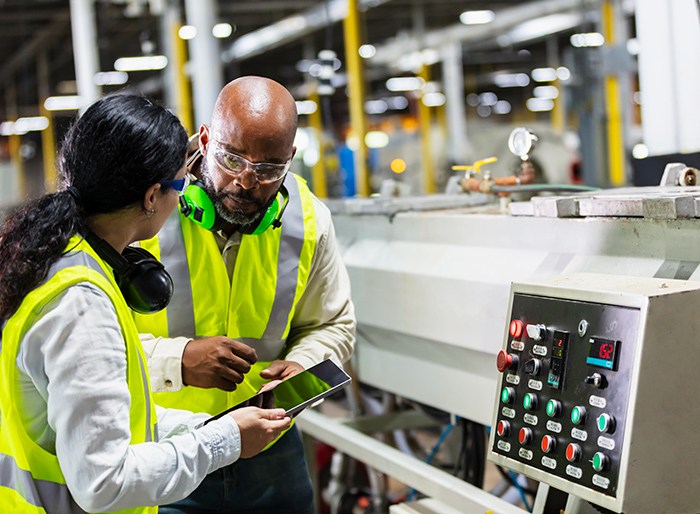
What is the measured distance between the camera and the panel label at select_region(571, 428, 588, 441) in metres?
1.34

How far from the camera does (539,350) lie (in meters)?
1.45

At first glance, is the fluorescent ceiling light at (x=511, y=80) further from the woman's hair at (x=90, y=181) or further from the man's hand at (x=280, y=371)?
the woman's hair at (x=90, y=181)

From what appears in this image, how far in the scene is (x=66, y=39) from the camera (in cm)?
1238

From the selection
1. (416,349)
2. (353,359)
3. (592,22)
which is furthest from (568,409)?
(592,22)

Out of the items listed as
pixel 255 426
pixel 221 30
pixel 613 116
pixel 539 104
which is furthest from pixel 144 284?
pixel 539 104

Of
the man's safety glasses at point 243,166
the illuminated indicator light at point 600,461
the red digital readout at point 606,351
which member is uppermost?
the man's safety glasses at point 243,166

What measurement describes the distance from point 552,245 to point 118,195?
904mm

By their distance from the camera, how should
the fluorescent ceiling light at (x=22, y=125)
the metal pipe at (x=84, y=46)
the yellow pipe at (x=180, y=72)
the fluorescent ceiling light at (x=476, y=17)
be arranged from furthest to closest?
the fluorescent ceiling light at (x=22, y=125), the fluorescent ceiling light at (x=476, y=17), the metal pipe at (x=84, y=46), the yellow pipe at (x=180, y=72)

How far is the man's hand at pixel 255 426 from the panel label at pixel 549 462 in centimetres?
41

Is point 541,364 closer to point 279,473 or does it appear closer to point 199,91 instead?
point 279,473

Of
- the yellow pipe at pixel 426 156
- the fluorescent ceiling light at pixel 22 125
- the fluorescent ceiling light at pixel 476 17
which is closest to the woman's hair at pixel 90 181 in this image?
the yellow pipe at pixel 426 156

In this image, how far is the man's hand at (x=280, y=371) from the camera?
170cm

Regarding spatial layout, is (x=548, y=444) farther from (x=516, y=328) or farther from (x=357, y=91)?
(x=357, y=91)

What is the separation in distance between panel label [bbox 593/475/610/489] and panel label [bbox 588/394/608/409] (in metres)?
0.10
